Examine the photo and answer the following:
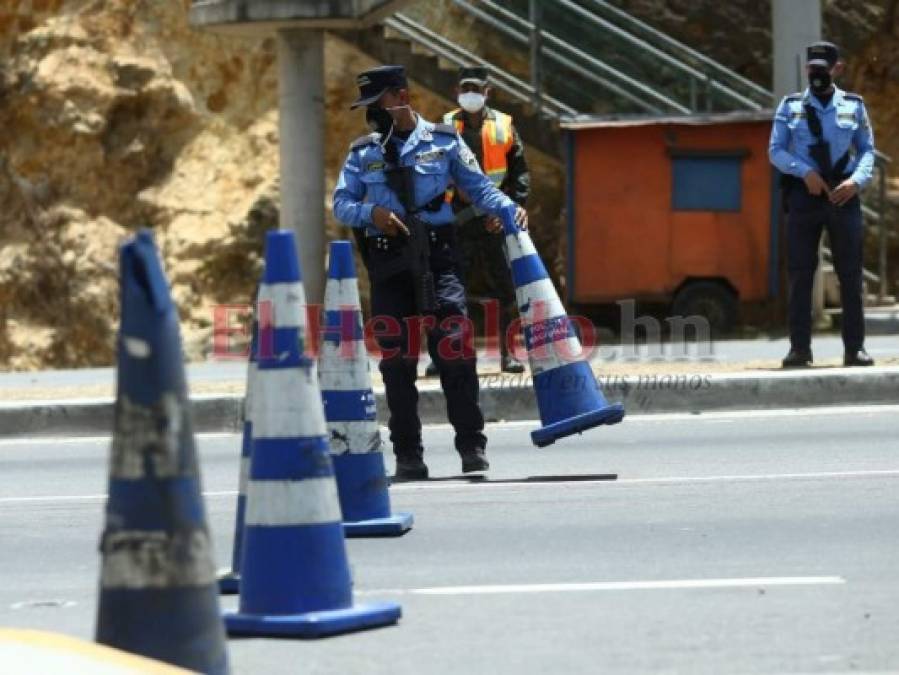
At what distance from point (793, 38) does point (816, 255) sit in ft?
15.6

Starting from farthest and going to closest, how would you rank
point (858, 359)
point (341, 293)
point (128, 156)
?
point (128, 156) → point (858, 359) → point (341, 293)

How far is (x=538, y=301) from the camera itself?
10461 millimetres

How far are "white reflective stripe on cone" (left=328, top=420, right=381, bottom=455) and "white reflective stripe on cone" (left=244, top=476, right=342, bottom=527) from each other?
189 centimetres

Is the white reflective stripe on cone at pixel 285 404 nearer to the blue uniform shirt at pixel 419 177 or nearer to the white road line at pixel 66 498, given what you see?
the blue uniform shirt at pixel 419 177

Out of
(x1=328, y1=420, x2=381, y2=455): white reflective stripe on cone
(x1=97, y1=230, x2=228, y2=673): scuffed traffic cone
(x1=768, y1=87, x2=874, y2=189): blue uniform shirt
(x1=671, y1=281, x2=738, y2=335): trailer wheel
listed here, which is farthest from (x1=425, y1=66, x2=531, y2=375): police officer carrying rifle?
(x1=97, y1=230, x2=228, y2=673): scuffed traffic cone

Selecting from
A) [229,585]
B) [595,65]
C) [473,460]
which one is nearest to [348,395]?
[229,585]

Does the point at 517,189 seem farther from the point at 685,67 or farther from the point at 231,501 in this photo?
the point at 685,67

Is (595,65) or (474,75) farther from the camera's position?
(595,65)

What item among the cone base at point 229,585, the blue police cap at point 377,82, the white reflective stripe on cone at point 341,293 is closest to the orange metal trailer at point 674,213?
the blue police cap at point 377,82

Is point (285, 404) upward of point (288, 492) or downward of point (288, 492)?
upward

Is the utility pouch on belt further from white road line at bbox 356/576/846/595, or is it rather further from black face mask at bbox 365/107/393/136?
white road line at bbox 356/576/846/595

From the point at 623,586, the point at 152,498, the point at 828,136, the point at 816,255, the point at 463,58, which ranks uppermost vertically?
the point at 463,58

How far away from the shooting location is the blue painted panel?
1964 cm

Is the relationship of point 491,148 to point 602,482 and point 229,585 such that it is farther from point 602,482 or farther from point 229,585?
point 229,585
